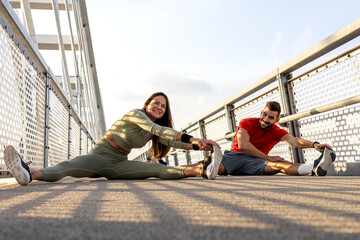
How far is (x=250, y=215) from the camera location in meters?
0.65

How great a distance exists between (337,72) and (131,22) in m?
4.78

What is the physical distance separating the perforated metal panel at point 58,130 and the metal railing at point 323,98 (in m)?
2.60

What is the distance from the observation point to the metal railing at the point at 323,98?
7.50 ft

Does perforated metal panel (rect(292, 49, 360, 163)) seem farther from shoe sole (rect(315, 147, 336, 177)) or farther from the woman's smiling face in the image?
the woman's smiling face

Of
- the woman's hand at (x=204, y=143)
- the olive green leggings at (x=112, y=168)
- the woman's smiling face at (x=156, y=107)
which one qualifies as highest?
the woman's smiling face at (x=156, y=107)

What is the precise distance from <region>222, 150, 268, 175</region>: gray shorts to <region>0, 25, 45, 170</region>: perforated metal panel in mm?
1939

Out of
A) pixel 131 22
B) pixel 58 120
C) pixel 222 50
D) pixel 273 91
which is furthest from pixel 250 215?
pixel 222 50

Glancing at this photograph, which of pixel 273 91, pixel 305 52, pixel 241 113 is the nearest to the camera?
pixel 305 52

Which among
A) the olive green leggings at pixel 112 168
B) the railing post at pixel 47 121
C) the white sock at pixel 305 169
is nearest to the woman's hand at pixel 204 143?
the olive green leggings at pixel 112 168

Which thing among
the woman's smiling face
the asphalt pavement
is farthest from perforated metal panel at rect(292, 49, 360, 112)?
the asphalt pavement

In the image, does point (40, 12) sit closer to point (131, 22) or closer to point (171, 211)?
point (131, 22)

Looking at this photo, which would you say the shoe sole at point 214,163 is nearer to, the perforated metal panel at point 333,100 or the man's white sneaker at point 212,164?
the man's white sneaker at point 212,164

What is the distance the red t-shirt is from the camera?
3.06m

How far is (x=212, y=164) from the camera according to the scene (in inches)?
79.1
